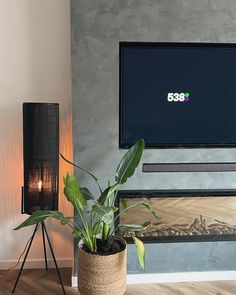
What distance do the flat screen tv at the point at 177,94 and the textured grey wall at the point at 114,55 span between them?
0.06 m

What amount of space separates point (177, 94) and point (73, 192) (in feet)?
3.13

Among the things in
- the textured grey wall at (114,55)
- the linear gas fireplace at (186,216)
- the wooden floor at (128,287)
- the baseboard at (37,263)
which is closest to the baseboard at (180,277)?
the wooden floor at (128,287)

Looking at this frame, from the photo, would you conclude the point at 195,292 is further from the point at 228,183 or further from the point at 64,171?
the point at 64,171

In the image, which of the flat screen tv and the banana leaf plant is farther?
the flat screen tv

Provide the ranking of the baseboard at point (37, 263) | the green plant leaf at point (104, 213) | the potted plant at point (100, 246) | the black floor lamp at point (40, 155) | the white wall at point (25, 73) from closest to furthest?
the green plant leaf at point (104, 213) < the potted plant at point (100, 246) < the black floor lamp at point (40, 155) < the white wall at point (25, 73) < the baseboard at point (37, 263)

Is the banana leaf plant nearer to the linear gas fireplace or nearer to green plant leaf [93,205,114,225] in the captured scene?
green plant leaf [93,205,114,225]

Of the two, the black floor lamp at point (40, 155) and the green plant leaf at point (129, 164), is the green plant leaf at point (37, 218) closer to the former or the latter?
the black floor lamp at point (40, 155)

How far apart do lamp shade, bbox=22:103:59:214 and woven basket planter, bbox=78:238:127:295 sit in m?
0.45

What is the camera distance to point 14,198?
2.60 metres

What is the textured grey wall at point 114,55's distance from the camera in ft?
7.24

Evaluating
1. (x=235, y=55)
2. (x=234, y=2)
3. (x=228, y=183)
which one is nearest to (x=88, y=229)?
(x=228, y=183)

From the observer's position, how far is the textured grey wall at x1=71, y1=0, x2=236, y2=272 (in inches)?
86.9

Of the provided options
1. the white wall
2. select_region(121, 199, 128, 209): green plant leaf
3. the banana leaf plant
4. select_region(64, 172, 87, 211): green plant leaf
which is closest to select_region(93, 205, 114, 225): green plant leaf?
the banana leaf plant

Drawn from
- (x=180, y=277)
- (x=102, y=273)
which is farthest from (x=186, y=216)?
(x=102, y=273)
